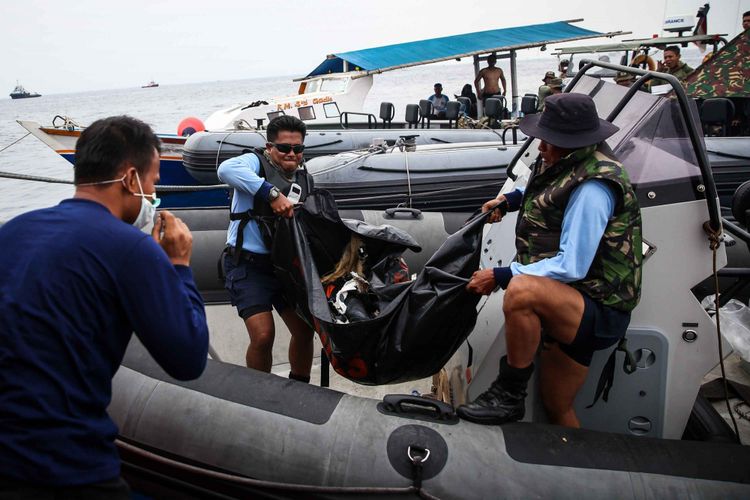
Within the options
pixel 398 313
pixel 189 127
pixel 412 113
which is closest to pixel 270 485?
pixel 398 313

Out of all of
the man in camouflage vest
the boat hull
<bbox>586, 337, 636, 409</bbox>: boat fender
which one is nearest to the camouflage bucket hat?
the man in camouflage vest

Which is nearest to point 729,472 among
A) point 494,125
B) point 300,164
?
point 300,164

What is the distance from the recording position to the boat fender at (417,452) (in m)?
2.07

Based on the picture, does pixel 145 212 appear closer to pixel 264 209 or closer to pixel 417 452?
pixel 417 452

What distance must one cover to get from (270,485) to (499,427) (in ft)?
2.85

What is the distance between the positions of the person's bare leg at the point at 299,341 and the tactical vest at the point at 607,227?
146 centimetres

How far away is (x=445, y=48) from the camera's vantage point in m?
12.6

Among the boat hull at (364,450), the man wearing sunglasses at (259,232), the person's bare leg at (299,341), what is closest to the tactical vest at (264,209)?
the man wearing sunglasses at (259,232)

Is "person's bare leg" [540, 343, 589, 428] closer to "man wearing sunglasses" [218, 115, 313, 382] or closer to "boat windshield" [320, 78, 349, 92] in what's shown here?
"man wearing sunglasses" [218, 115, 313, 382]

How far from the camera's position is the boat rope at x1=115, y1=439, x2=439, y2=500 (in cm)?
204

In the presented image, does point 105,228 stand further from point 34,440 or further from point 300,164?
point 300,164

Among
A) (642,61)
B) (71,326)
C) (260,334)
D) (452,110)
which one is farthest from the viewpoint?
(452,110)

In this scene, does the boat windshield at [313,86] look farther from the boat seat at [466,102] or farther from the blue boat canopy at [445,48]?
the boat seat at [466,102]

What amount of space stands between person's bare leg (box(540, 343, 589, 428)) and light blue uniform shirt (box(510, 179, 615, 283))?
0.38 m
